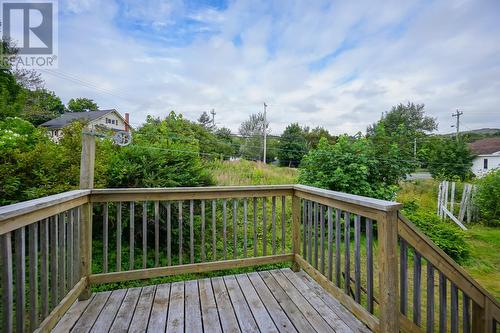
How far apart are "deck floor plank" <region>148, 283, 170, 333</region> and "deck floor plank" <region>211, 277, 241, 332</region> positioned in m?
0.41

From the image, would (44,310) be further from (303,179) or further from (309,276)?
(303,179)

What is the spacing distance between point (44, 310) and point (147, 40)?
210 inches

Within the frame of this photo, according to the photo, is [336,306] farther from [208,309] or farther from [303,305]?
[208,309]

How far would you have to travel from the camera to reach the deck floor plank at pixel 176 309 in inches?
67.4

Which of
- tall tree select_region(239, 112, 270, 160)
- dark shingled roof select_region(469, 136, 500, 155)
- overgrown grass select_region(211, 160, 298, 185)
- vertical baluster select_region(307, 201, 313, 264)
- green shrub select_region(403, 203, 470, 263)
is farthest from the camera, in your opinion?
tall tree select_region(239, 112, 270, 160)

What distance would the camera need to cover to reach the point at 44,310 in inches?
60.0

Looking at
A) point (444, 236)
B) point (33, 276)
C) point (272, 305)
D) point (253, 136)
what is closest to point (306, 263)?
point (272, 305)

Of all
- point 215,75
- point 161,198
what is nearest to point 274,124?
point 215,75

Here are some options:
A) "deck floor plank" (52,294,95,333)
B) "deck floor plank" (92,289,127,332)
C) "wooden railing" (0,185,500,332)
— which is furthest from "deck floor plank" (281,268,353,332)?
"deck floor plank" (52,294,95,333)

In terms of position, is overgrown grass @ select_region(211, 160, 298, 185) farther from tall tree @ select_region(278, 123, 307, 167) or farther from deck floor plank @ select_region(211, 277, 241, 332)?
tall tree @ select_region(278, 123, 307, 167)

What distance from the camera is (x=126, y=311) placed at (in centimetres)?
190

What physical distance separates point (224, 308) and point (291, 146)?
17967mm

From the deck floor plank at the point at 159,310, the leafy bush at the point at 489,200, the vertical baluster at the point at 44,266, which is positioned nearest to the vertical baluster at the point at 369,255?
the deck floor plank at the point at 159,310

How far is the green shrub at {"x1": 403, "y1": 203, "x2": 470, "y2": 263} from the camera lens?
14.3 ft
